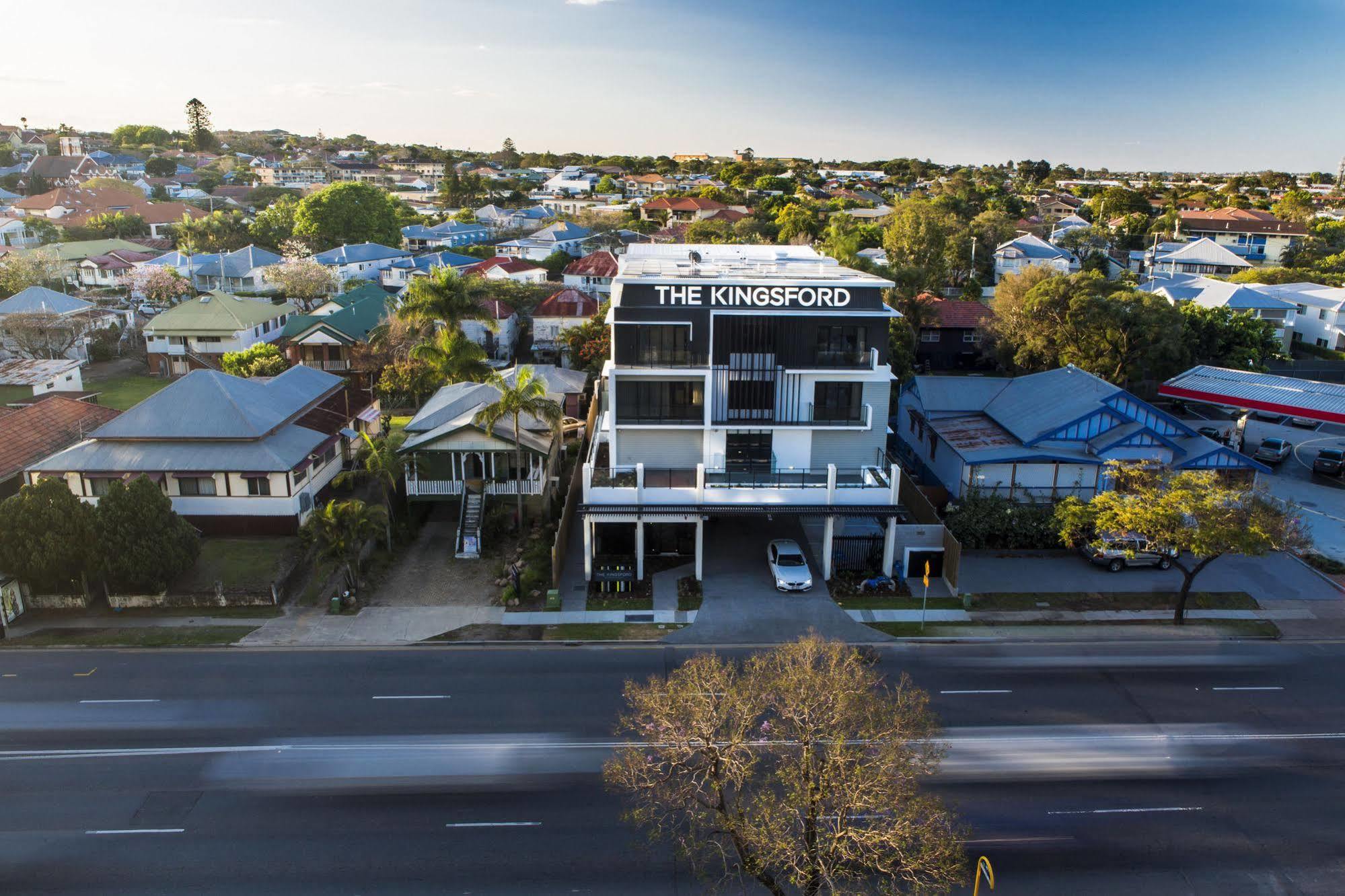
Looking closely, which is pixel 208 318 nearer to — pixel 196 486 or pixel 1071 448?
pixel 196 486

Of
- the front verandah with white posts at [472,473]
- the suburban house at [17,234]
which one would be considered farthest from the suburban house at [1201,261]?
the suburban house at [17,234]

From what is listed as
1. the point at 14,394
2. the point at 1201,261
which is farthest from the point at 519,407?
the point at 1201,261

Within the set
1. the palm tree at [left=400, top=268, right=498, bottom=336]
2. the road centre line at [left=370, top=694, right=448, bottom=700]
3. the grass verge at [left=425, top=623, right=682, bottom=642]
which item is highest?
the palm tree at [left=400, top=268, right=498, bottom=336]

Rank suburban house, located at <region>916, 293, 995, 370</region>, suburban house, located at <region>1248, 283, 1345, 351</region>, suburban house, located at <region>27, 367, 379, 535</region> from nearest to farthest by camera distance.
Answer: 1. suburban house, located at <region>27, 367, 379, 535</region>
2. suburban house, located at <region>916, 293, 995, 370</region>
3. suburban house, located at <region>1248, 283, 1345, 351</region>

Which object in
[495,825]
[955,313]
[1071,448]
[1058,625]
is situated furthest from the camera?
[955,313]

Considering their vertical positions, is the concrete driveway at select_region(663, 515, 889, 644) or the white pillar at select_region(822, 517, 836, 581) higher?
the white pillar at select_region(822, 517, 836, 581)

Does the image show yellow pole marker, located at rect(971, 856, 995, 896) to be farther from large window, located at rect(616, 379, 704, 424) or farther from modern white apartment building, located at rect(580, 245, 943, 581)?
large window, located at rect(616, 379, 704, 424)

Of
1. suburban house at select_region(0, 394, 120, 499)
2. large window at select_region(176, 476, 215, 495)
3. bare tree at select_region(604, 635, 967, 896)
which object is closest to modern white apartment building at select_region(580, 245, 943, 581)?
bare tree at select_region(604, 635, 967, 896)
